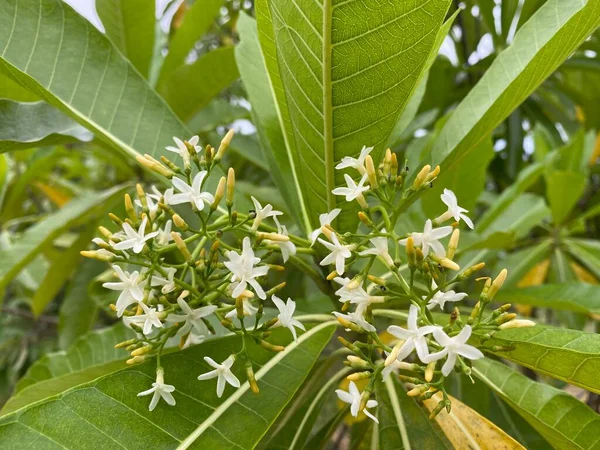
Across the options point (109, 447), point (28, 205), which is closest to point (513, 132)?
point (109, 447)

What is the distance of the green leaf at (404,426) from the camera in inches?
39.1

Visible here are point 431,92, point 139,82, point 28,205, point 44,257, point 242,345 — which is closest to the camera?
point 242,345

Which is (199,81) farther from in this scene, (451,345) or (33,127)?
(451,345)

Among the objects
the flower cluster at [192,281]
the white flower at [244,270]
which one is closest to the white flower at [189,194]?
the flower cluster at [192,281]

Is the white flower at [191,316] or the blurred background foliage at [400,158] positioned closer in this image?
the white flower at [191,316]

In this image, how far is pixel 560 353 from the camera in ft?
2.69

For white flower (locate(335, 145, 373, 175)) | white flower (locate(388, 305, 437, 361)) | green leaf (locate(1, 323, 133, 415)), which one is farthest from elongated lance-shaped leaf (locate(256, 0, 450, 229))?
green leaf (locate(1, 323, 133, 415))

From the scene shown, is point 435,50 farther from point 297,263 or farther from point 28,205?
point 28,205

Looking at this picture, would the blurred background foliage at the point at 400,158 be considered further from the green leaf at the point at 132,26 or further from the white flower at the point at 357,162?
the white flower at the point at 357,162

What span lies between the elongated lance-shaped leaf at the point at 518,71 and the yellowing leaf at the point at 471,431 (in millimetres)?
499

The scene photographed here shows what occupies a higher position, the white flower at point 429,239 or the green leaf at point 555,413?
the white flower at point 429,239

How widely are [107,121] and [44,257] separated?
198 centimetres

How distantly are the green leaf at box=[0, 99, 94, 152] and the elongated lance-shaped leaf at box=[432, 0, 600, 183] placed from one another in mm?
832

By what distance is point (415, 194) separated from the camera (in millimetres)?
1003
